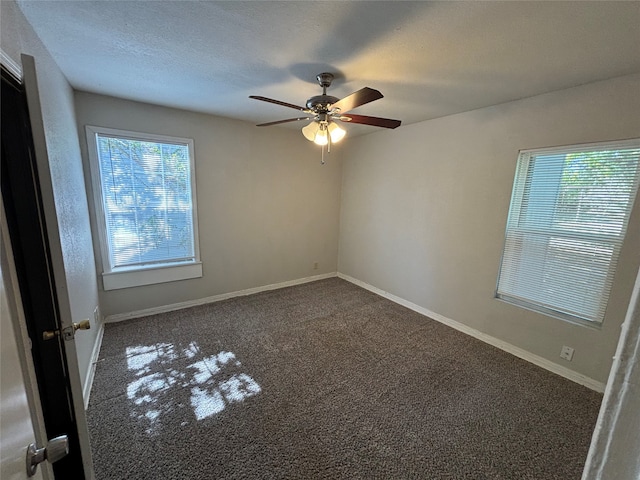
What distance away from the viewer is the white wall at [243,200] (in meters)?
3.01

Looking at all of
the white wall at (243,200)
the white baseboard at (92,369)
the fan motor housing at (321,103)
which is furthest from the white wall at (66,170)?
the fan motor housing at (321,103)

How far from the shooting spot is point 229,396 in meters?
2.03

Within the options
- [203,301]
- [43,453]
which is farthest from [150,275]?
[43,453]

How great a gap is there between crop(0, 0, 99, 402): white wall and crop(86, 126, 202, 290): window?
27 cm

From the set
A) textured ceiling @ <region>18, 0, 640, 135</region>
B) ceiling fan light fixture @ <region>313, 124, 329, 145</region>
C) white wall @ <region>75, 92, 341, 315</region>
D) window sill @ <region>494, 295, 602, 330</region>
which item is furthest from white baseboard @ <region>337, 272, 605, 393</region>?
ceiling fan light fixture @ <region>313, 124, 329, 145</region>

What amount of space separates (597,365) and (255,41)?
11.5 ft

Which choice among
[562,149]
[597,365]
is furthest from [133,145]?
[597,365]

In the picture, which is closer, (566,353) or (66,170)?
(66,170)

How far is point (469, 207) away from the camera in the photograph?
2.94 metres

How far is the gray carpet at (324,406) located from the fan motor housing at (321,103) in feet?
7.02

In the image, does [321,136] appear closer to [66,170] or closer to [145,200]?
[66,170]

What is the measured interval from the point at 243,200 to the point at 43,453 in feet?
10.6

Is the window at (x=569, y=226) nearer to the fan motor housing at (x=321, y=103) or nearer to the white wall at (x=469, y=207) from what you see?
the white wall at (x=469, y=207)

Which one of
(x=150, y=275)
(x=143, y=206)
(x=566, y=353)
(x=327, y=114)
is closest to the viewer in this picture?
(x=327, y=114)
